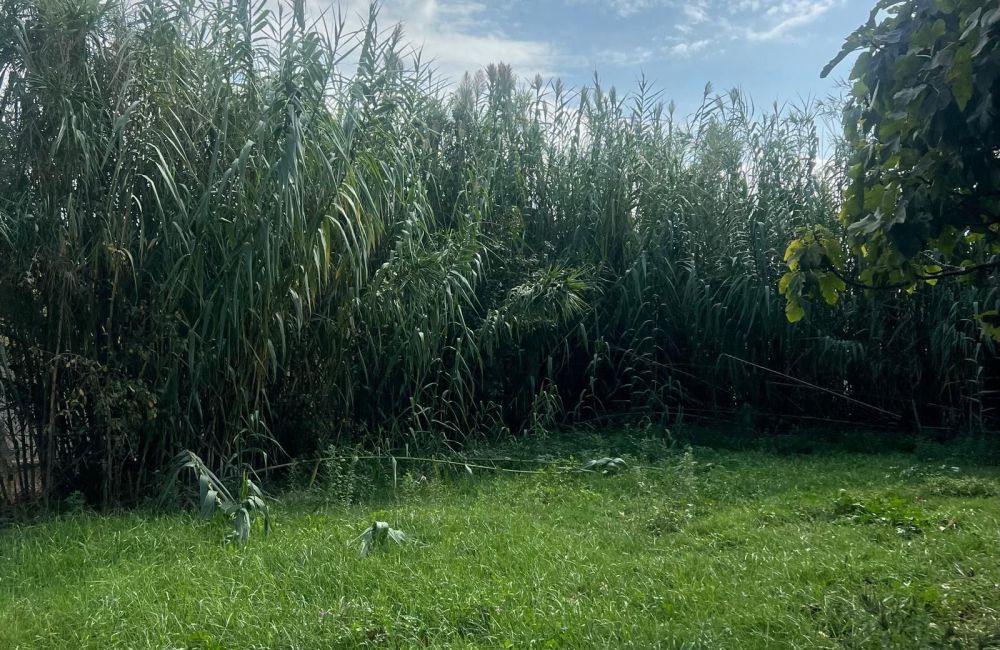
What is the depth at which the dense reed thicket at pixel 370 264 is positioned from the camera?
458 centimetres

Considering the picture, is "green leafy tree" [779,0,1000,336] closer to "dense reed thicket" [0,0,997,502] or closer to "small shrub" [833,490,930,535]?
"small shrub" [833,490,930,535]

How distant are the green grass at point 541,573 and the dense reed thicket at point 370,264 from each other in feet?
2.76

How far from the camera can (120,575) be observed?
11.8 feet

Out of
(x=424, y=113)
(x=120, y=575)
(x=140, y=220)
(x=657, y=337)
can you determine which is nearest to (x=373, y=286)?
(x=140, y=220)

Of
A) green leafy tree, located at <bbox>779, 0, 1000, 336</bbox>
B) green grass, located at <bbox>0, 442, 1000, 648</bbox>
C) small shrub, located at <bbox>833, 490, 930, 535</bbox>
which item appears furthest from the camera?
small shrub, located at <bbox>833, 490, 930, 535</bbox>

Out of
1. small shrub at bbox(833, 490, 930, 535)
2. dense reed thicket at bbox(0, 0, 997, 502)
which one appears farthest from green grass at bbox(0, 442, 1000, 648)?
dense reed thicket at bbox(0, 0, 997, 502)

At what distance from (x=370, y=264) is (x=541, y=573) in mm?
3016

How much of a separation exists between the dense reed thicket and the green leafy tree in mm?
2906

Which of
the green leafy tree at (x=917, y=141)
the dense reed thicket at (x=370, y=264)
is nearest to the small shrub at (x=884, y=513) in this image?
the green leafy tree at (x=917, y=141)

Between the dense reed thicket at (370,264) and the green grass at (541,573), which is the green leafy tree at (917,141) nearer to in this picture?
the green grass at (541,573)

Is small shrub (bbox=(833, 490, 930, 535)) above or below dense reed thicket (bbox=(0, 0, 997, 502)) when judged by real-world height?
below

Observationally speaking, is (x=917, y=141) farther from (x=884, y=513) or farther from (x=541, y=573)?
(x=884, y=513)

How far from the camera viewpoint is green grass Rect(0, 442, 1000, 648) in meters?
2.98

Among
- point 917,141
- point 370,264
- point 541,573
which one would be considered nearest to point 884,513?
point 541,573
